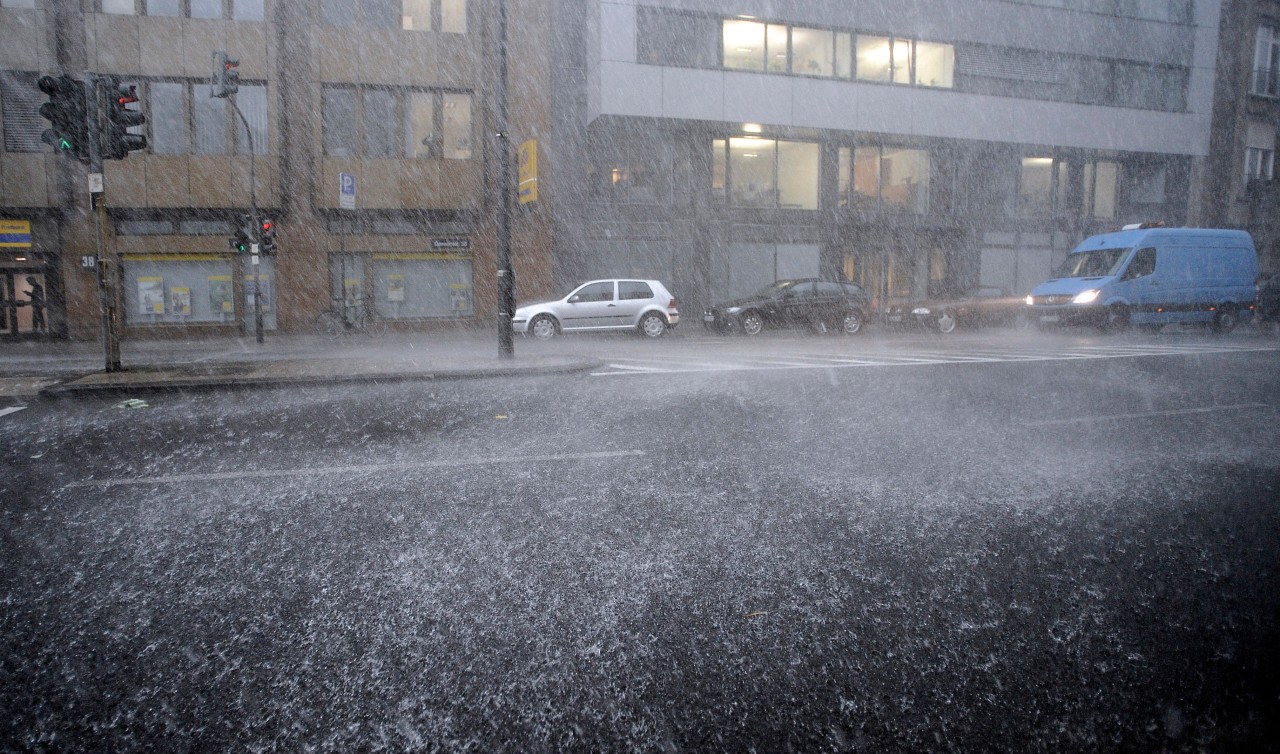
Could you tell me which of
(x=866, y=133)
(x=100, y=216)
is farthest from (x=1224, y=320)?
(x=100, y=216)

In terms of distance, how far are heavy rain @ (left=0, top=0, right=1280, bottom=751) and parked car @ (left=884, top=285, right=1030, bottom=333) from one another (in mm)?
137

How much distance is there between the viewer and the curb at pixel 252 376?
29.4ft

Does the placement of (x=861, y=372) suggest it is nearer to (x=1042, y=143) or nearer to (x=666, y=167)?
(x=666, y=167)

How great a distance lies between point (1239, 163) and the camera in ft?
99.2

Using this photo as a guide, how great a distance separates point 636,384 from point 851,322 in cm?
1272

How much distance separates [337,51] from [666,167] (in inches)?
408

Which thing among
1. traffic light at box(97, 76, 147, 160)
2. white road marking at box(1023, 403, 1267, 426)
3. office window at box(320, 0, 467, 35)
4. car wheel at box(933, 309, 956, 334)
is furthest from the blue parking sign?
white road marking at box(1023, 403, 1267, 426)

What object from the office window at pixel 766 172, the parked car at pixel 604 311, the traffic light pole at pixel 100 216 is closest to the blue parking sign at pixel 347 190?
the parked car at pixel 604 311

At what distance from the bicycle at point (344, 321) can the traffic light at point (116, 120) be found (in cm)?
978

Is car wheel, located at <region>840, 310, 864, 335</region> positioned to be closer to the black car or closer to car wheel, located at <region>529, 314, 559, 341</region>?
the black car

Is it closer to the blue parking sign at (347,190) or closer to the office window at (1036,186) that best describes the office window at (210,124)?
the blue parking sign at (347,190)

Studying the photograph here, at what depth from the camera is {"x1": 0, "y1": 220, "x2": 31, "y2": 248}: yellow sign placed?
63.9 feet

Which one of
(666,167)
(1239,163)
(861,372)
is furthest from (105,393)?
(1239,163)

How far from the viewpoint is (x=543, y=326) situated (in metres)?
18.2
